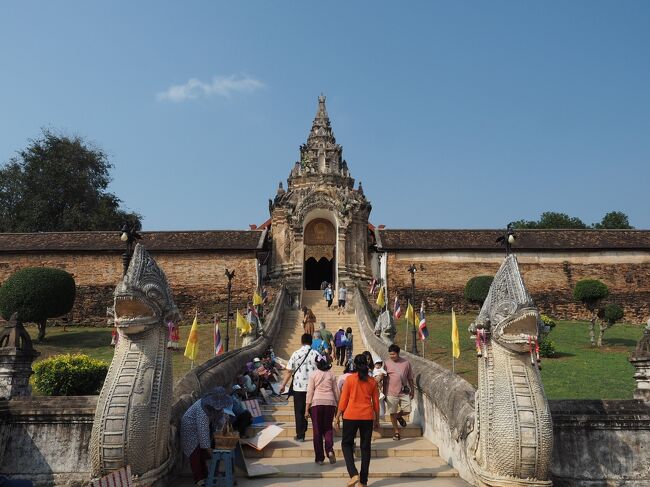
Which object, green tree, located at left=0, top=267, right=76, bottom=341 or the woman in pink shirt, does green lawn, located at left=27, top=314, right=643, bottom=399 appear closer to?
green tree, located at left=0, top=267, right=76, bottom=341

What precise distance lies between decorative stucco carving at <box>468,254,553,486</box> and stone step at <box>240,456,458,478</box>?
2.85 feet

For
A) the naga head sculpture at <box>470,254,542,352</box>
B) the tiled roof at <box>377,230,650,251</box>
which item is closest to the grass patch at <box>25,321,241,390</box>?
the tiled roof at <box>377,230,650,251</box>

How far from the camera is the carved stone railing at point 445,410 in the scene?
5.88m

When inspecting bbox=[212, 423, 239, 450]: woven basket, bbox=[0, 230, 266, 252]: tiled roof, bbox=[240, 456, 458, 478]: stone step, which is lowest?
bbox=[240, 456, 458, 478]: stone step

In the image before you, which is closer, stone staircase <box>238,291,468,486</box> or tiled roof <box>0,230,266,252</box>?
stone staircase <box>238,291,468,486</box>

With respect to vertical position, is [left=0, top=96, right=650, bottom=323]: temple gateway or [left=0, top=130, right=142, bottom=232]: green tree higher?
[left=0, top=130, right=142, bottom=232]: green tree

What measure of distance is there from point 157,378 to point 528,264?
2685 cm

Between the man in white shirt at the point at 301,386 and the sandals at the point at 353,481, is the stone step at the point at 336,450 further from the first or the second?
the sandals at the point at 353,481

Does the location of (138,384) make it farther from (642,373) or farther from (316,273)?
(316,273)

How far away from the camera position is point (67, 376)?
1030 cm

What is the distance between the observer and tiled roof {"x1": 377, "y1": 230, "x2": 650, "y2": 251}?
28703 millimetres

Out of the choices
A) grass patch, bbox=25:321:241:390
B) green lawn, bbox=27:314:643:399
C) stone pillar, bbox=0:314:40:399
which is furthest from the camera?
grass patch, bbox=25:321:241:390

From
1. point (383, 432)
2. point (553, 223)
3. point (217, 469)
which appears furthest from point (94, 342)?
point (553, 223)

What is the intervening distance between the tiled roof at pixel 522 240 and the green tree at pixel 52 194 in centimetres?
2499
